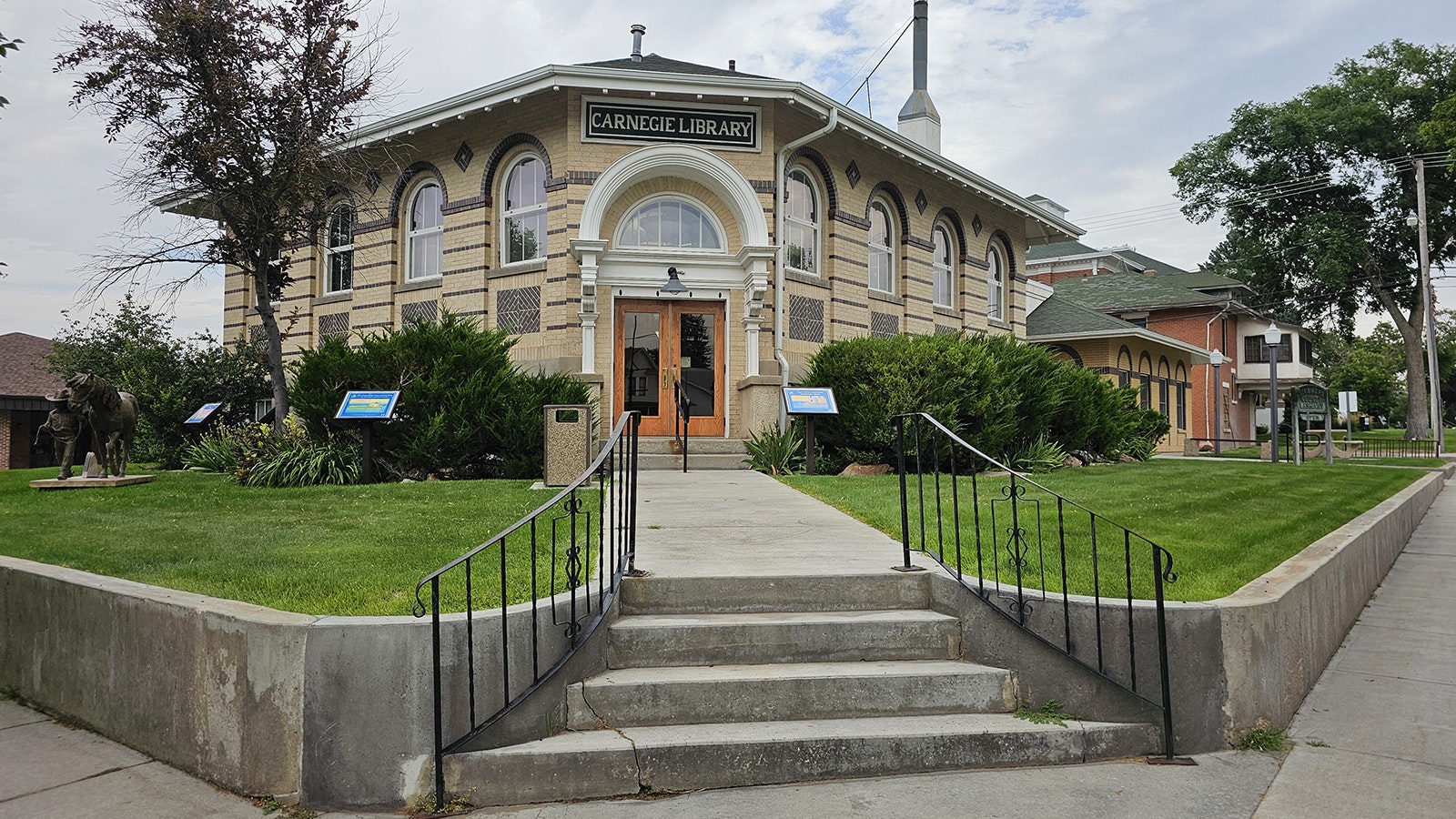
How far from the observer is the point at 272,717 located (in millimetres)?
4027

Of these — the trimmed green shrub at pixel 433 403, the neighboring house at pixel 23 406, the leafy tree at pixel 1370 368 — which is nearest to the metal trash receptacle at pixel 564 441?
the trimmed green shrub at pixel 433 403

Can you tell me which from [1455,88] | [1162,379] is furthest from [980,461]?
[1455,88]

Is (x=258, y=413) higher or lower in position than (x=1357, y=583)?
higher

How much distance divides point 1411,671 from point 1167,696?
2.91 m

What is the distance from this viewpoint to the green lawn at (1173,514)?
6109 mm

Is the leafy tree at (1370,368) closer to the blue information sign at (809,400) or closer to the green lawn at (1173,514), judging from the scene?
the green lawn at (1173,514)

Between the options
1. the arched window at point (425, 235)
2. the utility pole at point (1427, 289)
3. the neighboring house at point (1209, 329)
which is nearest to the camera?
the arched window at point (425, 235)

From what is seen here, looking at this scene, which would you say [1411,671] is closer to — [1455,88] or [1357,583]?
[1357,583]

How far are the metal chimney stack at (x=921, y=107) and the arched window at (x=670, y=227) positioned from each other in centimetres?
954

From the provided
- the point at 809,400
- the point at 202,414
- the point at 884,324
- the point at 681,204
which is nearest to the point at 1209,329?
the point at 884,324

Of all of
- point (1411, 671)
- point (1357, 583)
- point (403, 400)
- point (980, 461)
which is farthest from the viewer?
point (980, 461)

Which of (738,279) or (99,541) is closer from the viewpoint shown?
(99,541)

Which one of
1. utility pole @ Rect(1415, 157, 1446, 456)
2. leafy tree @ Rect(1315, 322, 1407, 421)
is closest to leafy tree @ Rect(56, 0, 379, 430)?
utility pole @ Rect(1415, 157, 1446, 456)

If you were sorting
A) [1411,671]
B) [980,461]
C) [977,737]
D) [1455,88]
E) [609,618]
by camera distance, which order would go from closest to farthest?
[977,737], [609,618], [1411,671], [980,461], [1455,88]
